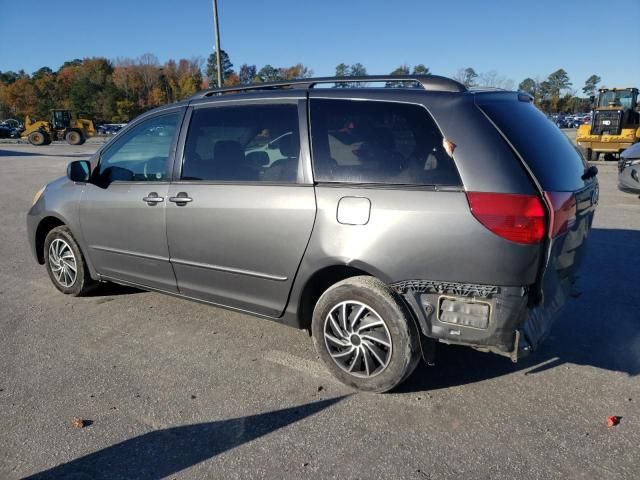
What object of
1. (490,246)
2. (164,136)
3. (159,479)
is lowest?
(159,479)

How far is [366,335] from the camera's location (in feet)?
10.1

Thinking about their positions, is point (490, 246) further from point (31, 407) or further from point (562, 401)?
point (31, 407)

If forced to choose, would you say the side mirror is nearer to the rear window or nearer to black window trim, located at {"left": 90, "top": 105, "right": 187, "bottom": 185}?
black window trim, located at {"left": 90, "top": 105, "right": 187, "bottom": 185}

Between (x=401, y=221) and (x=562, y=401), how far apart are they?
148 centimetres

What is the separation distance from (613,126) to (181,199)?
65.0 feet

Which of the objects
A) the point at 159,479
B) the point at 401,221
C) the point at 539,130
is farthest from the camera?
the point at 539,130

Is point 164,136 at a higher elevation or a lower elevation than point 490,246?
higher

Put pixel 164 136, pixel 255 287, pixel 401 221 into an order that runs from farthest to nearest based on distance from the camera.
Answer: pixel 164 136
pixel 255 287
pixel 401 221

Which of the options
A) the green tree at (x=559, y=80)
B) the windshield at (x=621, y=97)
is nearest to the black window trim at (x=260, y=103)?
the windshield at (x=621, y=97)

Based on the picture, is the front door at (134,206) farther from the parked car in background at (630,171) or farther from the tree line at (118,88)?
the tree line at (118,88)

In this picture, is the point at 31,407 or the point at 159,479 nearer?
the point at 159,479

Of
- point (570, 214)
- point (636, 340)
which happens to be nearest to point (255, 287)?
point (570, 214)

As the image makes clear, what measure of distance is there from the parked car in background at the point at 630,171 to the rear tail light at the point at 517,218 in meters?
8.07

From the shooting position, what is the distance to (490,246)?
103 inches
